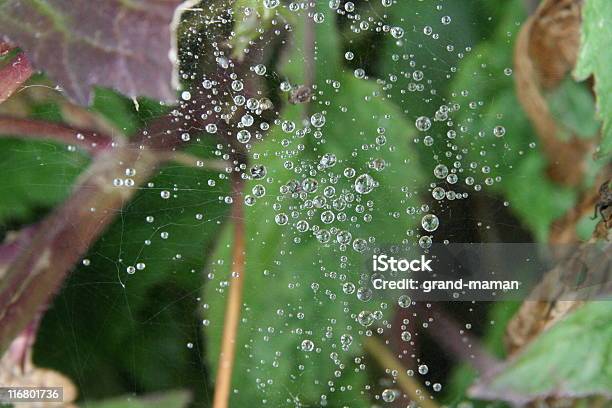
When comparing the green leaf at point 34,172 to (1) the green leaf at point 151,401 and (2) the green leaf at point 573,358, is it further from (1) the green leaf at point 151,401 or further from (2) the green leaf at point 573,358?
(2) the green leaf at point 573,358

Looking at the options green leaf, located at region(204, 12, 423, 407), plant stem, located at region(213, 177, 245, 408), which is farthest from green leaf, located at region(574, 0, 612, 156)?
plant stem, located at region(213, 177, 245, 408)

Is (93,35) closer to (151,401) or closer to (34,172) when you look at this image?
(34,172)

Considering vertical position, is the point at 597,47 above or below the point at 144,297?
above

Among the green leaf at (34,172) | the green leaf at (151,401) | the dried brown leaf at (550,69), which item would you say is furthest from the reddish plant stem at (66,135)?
the dried brown leaf at (550,69)

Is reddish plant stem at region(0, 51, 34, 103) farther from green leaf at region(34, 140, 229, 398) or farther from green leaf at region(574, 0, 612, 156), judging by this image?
green leaf at region(574, 0, 612, 156)

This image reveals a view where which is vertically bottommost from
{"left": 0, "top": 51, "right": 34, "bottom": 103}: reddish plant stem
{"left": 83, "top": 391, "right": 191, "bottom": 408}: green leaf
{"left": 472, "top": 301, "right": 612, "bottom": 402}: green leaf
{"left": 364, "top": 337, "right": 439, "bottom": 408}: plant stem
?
{"left": 83, "top": 391, "right": 191, "bottom": 408}: green leaf

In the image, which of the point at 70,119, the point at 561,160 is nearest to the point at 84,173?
the point at 70,119

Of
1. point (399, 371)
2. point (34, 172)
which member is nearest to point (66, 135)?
point (34, 172)

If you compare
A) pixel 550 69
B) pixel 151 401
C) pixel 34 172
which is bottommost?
pixel 151 401
